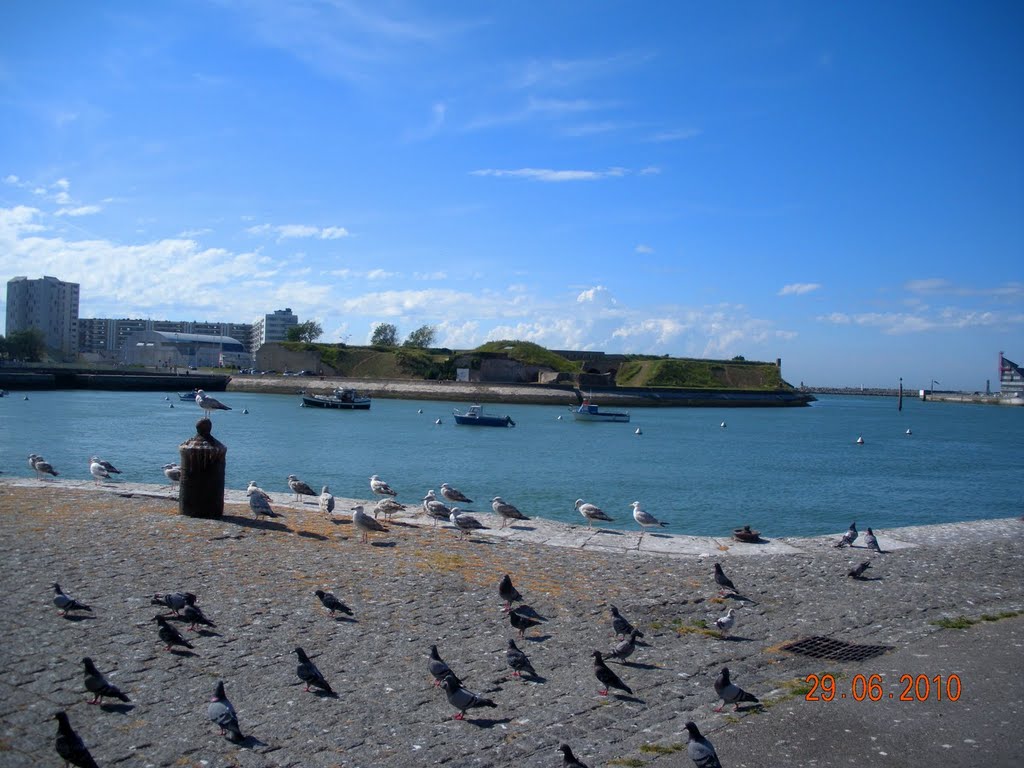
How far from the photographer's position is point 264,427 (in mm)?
Result: 61156

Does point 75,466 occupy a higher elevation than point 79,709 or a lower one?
lower

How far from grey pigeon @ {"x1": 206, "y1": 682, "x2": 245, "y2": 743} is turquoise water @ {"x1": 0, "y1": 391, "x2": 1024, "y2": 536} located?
17.6m

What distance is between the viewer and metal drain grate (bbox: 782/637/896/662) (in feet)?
24.0

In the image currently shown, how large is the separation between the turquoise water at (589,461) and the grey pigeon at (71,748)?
18461mm

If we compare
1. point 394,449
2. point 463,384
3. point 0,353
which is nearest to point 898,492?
point 394,449

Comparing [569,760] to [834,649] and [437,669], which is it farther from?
[834,649]

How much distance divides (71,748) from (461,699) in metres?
2.56

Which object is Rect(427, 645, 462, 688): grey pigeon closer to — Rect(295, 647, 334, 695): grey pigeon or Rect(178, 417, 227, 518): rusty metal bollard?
Rect(295, 647, 334, 695): grey pigeon

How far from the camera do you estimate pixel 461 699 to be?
19.2ft

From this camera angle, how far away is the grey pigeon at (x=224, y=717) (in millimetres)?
5270

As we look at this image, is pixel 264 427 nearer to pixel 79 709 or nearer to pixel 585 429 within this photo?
pixel 585 429

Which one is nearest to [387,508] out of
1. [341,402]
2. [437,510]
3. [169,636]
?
[437,510]

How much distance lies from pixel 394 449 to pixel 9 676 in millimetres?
41807

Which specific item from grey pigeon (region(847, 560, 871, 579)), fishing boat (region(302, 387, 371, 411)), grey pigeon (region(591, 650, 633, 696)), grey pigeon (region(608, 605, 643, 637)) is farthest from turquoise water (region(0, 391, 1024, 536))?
grey pigeon (region(591, 650, 633, 696))
